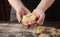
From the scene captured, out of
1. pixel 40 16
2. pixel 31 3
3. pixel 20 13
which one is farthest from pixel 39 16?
pixel 31 3

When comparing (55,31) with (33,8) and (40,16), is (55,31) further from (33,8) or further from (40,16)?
(33,8)

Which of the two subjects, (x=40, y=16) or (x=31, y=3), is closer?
(x=40, y=16)

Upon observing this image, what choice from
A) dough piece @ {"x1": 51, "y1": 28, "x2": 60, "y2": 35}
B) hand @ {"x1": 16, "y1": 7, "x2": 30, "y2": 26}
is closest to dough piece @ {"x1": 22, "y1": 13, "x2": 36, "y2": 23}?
hand @ {"x1": 16, "y1": 7, "x2": 30, "y2": 26}

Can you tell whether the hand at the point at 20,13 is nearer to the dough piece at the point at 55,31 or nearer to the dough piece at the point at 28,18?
the dough piece at the point at 28,18

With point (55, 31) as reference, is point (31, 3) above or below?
above

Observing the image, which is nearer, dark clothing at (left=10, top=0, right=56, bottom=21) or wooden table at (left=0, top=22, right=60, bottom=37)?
wooden table at (left=0, top=22, right=60, bottom=37)

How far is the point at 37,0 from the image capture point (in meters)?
1.34

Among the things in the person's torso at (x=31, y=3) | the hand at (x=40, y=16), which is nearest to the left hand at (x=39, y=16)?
the hand at (x=40, y=16)

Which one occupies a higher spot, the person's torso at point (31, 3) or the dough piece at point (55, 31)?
the person's torso at point (31, 3)

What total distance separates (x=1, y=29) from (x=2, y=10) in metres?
0.84

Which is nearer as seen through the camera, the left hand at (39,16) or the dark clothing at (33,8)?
the left hand at (39,16)

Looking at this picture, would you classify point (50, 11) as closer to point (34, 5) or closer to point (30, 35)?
point (34, 5)

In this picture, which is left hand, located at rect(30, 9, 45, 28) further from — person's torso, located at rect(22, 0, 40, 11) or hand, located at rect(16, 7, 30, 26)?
person's torso, located at rect(22, 0, 40, 11)

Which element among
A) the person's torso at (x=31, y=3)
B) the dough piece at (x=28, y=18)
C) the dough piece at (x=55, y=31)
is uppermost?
the person's torso at (x=31, y=3)
